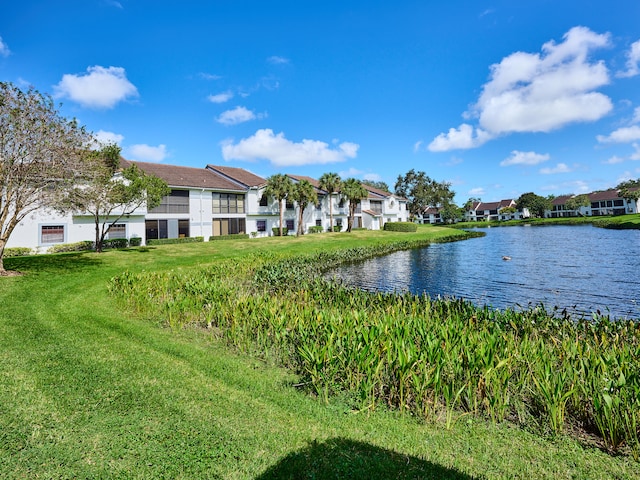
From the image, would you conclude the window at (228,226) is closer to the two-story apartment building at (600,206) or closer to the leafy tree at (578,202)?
the two-story apartment building at (600,206)

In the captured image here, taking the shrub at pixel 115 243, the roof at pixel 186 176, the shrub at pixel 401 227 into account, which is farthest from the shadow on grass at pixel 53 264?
the shrub at pixel 401 227

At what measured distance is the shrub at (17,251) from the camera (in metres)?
26.4

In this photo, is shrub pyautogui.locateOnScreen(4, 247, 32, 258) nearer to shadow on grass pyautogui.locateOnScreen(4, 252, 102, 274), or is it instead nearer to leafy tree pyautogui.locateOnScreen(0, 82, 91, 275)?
shadow on grass pyautogui.locateOnScreen(4, 252, 102, 274)

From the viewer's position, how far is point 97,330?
9375 millimetres

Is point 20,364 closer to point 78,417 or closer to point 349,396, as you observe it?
point 78,417

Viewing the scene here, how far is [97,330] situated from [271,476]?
25.3ft

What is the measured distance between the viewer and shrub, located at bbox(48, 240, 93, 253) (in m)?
28.8

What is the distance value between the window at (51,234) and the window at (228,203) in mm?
15245

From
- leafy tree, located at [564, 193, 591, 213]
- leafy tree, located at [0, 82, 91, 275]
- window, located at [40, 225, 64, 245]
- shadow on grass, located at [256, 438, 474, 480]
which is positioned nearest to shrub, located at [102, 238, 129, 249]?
window, located at [40, 225, 64, 245]

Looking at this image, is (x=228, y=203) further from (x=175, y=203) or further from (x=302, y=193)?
(x=302, y=193)

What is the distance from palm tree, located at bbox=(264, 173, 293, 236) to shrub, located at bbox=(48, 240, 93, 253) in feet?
66.6

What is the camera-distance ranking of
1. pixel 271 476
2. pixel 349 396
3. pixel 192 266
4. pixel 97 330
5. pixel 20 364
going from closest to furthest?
1. pixel 271 476
2. pixel 349 396
3. pixel 20 364
4. pixel 97 330
5. pixel 192 266

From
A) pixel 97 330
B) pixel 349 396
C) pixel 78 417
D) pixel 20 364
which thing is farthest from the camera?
pixel 97 330

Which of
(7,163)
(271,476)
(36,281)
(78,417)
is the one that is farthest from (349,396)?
(7,163)
